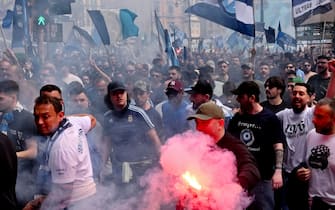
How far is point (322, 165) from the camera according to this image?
4023 mm

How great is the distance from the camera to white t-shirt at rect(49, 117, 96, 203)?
3.59 metres

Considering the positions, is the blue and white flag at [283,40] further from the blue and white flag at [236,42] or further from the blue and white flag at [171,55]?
the blue and white flag at [171,55]

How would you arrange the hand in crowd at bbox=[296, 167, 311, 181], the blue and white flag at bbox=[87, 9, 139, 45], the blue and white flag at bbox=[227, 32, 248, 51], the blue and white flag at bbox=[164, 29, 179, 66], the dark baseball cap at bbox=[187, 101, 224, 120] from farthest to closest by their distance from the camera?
the blue and white flag at bbox=[227, 32, 248, 51]
the blue and white flag at bbox=[87, 9, 139, 45]
the blue and white flag at bbox=[164, 29, 179, 66]
the hand in crowd at bbox=[296, 167, 311, 181]
the dark baseball cap at bbox=[187, 101, 224, 120]

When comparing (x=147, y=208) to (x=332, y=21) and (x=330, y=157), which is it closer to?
(x=330, y=157)

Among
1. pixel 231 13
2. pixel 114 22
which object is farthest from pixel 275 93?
pixel 114 22

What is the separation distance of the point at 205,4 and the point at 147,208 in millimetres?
7097

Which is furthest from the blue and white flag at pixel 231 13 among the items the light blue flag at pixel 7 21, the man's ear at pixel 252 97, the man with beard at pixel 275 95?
the man's ear at pixel 252 97

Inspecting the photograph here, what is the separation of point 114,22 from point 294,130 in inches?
364

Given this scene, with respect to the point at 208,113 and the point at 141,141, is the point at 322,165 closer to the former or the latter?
the point at 208,113

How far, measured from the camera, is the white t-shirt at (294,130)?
5.05 metres

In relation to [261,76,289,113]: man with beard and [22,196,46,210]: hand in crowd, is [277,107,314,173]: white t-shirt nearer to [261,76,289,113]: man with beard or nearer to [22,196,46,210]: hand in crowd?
[261,76,289,113]: man with beard

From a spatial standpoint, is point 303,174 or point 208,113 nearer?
point 208,113

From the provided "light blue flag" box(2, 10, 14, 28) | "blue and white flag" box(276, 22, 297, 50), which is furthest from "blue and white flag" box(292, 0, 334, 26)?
"blue and white flag" box(276, 22, 297, 50)

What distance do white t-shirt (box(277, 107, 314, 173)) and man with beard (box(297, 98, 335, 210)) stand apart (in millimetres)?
869
